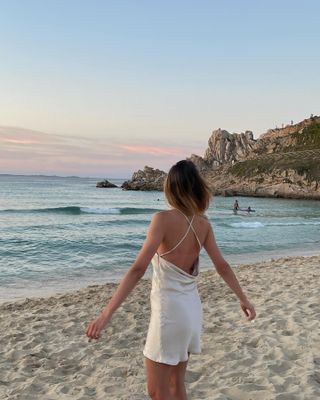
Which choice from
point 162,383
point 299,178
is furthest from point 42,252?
point 299,178

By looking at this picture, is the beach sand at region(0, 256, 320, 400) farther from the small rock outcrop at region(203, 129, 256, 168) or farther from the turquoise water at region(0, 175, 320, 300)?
the small rock outcrop at region(203, 129, 256, 168)

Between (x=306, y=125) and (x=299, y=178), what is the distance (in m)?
57.3

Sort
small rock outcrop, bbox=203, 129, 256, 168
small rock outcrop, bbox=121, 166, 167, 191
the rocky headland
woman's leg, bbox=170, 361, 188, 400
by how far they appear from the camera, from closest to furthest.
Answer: woman's leg, bbox=170, 361, 188, 400 → the rocky headland → small rock outcrop, bbox=121, 166, 167, 191 → small rock outcrop, bbox=203, 129, 256, 168

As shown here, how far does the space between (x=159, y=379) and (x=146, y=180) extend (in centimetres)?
10581

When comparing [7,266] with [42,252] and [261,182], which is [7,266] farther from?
[261,182]

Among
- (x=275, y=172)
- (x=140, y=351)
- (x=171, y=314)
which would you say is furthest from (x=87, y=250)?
(x=275, y=172)

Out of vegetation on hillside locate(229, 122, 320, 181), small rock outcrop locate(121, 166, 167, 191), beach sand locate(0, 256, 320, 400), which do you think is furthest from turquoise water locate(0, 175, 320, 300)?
small rock outcrop locate(121, 166, 167, 191)

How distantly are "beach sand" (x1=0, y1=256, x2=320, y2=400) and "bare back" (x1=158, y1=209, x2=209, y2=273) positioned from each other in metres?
2.02

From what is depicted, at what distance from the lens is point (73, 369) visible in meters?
5.09

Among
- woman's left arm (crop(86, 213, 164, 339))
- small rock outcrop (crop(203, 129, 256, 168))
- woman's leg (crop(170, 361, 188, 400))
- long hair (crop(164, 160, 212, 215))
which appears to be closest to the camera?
woman's left arm (crop(86, 213, 164, 339))

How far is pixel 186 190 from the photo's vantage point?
2.70 meters

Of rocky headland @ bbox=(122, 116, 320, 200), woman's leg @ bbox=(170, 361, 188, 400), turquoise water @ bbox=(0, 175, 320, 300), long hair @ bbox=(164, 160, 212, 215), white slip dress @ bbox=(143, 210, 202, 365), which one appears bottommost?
turquoise water @ bbox=(0, 175, 320, 300)

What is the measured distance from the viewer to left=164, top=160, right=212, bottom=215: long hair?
270 centimetres

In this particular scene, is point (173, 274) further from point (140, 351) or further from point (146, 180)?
point (146, 180)
